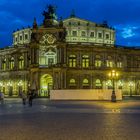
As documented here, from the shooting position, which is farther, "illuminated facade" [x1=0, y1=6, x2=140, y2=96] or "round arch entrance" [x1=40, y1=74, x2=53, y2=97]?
"round arch entrance" [x1=40, y1=74, x2=53, y2=97]

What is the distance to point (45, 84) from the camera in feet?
399

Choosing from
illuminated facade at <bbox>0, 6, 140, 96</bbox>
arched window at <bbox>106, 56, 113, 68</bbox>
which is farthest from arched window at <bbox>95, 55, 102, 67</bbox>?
arched window at <bbox>106, 56, 113, 68</bbox>

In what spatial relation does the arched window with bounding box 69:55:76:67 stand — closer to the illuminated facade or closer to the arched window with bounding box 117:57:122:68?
A: the illuminated facade

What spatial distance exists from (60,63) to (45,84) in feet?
25.1

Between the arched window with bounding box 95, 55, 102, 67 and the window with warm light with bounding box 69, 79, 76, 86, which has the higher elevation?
the arched window with bounding box 95, 55, 102, 67

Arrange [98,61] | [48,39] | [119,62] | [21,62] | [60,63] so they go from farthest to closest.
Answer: [119,62]
[21,62]
[98,61]
[48,39]
[60,63]

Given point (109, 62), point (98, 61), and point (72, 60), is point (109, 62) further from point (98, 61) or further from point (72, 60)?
point (72, 60)

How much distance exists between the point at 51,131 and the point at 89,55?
4044 inches

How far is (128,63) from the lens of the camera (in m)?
134

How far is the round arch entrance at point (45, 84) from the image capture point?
120 meters

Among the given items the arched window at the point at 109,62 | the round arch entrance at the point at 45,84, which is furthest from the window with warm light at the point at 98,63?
the round arch entrance at the point at 45,84

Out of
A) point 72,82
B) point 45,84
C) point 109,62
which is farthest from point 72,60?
point 109,62

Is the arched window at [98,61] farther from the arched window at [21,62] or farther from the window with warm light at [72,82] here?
the arched window at [21,62]

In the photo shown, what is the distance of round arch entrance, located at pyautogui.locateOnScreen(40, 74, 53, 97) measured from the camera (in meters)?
120
